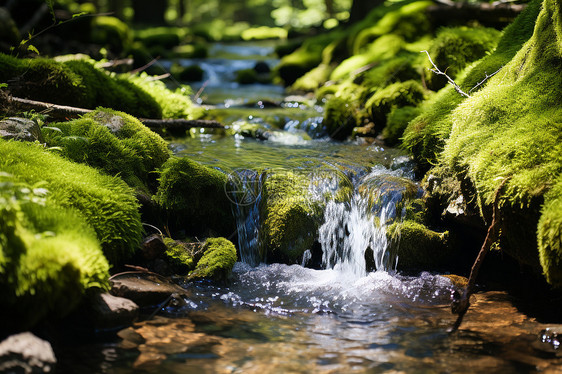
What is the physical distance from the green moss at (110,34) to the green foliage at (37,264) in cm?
1408

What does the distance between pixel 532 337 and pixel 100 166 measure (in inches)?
167

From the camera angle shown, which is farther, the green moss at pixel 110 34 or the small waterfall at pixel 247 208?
the green moss at pixel 110 34

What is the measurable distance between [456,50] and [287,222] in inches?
177

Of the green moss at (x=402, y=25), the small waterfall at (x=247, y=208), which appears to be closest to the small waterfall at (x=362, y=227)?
the small waterfall at (x=247, y=208)

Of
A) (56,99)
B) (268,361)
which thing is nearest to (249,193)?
(268,361)

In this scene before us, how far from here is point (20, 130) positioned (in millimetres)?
4629

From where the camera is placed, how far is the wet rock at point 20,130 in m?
4.53

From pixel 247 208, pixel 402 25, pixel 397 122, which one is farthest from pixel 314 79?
pixel 247 208

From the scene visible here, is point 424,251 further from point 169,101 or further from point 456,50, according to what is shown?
point 169,101

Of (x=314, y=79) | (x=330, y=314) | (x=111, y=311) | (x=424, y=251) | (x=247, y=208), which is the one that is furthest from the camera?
(x=314, y=79)

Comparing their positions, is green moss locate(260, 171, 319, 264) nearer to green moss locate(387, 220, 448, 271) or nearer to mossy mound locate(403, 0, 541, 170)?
green moss locate(387, 220, 448, 271)

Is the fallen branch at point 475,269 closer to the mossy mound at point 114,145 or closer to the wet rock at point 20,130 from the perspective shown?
the mossy mound at point 114,145

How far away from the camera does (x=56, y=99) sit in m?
6.48

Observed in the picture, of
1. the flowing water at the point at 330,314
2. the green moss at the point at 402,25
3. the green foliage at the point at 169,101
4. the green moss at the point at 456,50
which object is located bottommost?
the flowing water at the point at 330,314
